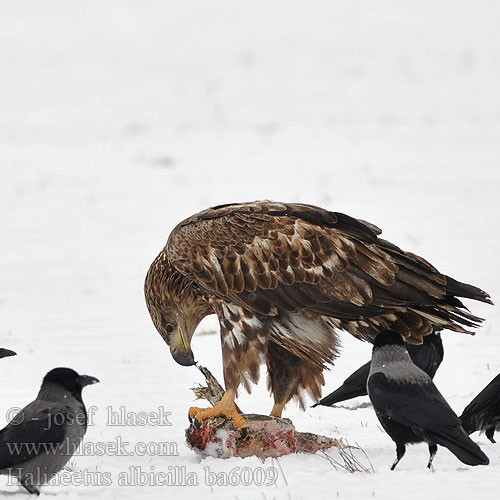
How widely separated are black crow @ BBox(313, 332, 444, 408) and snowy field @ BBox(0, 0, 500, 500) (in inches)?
12.4

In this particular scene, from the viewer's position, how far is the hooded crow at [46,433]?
5555mm

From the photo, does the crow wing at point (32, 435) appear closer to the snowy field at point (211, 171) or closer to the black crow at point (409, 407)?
the snowy field at point (211, 171)

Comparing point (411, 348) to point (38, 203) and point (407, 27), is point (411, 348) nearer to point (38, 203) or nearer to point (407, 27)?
point (38, 203)

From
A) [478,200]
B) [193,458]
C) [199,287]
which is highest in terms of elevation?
[199,287]

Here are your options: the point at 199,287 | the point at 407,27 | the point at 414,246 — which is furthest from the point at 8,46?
A: the point at 199,287

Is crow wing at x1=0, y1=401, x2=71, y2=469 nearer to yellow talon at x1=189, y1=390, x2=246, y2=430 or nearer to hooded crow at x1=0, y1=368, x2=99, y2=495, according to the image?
hooded crow at x1=0, y1=368, x2=99, y2=495

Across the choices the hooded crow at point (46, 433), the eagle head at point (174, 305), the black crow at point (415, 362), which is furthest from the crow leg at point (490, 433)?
the hooded crow at point (46, 433)

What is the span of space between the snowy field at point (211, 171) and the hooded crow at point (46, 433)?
0.99 ft

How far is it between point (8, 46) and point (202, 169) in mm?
11760

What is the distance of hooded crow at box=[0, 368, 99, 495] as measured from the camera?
5.55 m

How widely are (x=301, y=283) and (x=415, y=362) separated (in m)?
1.09

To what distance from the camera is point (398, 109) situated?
84.2ft

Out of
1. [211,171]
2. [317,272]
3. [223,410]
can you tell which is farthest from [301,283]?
[211,171]

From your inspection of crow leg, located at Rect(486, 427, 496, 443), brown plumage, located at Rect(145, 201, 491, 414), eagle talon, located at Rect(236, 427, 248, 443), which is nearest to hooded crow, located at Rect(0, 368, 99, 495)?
eagle talon, located at Rect(236, 427, 248, 443)
